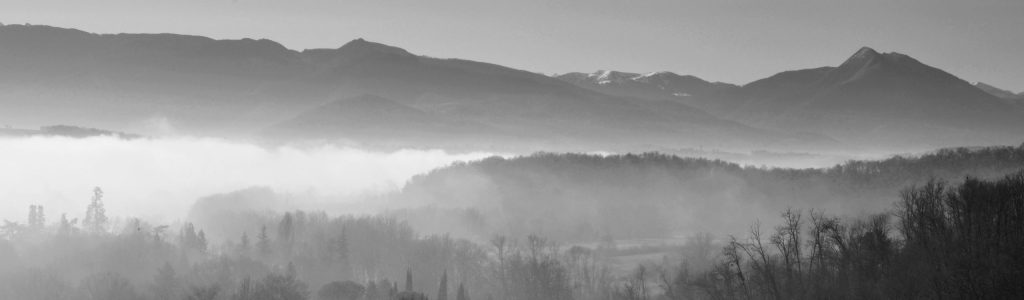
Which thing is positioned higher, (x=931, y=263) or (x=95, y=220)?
(x=95, y=220)

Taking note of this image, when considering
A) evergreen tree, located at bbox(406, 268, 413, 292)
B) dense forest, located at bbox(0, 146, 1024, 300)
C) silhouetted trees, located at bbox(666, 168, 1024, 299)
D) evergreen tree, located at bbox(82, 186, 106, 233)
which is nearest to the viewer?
silhouetted trees, located at bbox(666, 168, 1024, 299)

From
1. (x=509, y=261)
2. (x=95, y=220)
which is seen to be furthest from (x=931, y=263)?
(x=95, y=220)

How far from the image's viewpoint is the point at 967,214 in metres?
97.0

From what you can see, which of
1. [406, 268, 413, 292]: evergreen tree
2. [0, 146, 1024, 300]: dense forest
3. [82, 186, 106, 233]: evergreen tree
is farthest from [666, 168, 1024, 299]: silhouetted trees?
[82, 186, 106, 233]: evergreen tree

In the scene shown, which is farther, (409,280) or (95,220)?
(95,220)

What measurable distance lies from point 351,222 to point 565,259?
4051 centimetres

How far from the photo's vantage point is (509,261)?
152125 millimetres

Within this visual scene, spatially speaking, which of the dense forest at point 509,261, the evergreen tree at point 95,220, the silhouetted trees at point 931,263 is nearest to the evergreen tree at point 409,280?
the dense forest at point 509,261

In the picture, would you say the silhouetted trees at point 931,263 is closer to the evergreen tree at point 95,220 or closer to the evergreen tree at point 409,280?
the evergreen tree at point 409,280

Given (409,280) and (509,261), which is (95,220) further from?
(509,261)

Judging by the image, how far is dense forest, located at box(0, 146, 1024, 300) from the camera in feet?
287

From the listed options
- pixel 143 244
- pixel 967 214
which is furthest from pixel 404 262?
pixel 967 214

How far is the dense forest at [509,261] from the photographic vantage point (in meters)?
87.4

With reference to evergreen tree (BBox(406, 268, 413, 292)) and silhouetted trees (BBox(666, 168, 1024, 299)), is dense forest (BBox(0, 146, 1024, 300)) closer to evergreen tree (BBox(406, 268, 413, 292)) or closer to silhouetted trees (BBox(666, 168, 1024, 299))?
silhouetted trees (BBox(666, 168, 1024, 299))
